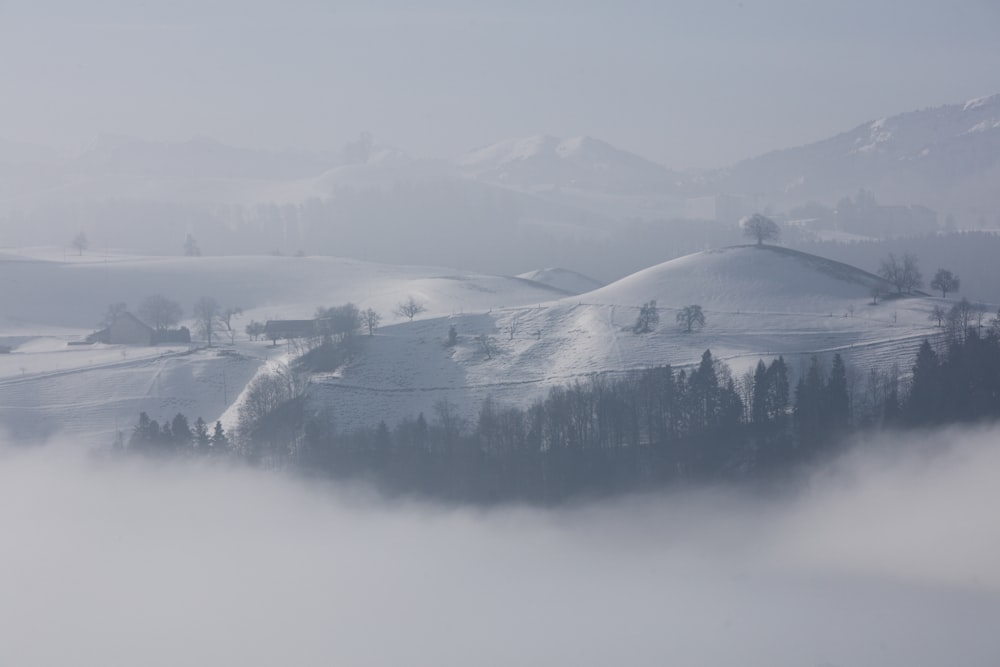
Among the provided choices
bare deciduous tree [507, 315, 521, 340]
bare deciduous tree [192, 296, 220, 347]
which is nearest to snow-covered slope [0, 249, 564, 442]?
bare deciduous tree [192, 296, 220, 347]

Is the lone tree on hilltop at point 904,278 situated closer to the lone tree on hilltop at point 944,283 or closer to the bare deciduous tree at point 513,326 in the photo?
the lone tree on hilltop at point 944,283

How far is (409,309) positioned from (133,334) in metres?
11.5

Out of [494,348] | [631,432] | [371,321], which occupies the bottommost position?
[631,432]

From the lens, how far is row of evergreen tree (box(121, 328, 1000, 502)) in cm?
3103

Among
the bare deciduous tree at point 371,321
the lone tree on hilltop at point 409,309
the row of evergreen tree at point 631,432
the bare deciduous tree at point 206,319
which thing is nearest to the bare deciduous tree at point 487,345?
the bare deciduous tree at point 371,321

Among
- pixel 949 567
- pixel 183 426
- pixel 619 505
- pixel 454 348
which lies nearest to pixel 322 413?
pixel 183 426

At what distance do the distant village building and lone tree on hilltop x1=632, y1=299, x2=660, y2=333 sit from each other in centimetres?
1865

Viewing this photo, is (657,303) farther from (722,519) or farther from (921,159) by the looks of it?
(921,159)

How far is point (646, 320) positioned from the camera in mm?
42938

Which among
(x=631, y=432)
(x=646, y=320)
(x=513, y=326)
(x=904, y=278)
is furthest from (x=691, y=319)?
(x=904, y=278)

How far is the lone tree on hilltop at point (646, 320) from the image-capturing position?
4228cm

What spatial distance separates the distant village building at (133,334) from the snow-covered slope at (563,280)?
83.1 ft

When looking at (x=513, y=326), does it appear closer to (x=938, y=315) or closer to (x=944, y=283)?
(x=938, y=315)

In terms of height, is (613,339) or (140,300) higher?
(140,300)
